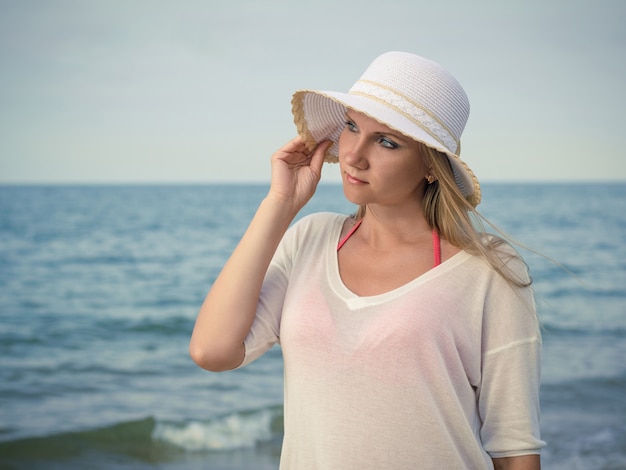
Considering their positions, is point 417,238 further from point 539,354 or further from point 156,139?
point 156,139

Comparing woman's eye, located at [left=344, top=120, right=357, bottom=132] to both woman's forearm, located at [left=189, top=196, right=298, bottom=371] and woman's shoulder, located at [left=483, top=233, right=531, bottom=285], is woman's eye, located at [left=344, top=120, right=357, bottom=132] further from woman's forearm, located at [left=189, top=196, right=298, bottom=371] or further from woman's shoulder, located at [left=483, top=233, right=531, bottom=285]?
woman's shoulder, located at [left=483, top=233, right=531, bottom=285]

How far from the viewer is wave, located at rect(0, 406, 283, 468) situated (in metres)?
5.65

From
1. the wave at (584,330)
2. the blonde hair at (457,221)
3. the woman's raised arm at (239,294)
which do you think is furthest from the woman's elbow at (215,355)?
the wave at (584,330)

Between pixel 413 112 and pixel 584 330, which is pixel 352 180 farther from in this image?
pixel 584 330

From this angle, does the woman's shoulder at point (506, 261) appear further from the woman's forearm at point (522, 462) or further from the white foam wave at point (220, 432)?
the white foam wave at point (220, 432)

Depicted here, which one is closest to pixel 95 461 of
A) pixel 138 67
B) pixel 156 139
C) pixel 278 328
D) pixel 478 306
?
pixel 278 328

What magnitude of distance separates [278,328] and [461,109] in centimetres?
82

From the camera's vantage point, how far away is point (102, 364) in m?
8.07

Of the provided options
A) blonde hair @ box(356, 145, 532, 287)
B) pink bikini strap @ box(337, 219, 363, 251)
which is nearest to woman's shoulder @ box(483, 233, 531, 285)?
blonde hair @ box(356, 145, 532, 287)

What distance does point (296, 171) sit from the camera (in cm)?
234

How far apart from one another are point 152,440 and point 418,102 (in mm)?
4583

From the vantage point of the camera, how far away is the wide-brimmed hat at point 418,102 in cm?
201

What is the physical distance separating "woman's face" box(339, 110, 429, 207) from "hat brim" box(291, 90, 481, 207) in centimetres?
5

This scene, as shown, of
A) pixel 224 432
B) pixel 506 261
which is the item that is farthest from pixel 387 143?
pixel 224 432
